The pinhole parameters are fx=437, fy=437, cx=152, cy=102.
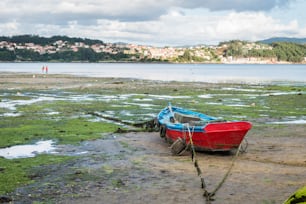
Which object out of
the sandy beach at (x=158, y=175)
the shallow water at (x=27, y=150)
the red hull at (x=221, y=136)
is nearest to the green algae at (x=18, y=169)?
the sandy beach at (x=158, y=175)

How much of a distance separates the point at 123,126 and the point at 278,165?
9.84 m

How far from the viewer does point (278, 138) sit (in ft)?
60.1

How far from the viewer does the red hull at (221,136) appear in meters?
14.5

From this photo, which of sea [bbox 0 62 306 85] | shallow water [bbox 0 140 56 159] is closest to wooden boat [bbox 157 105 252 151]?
shallow water [bbox 0 140 56 159]

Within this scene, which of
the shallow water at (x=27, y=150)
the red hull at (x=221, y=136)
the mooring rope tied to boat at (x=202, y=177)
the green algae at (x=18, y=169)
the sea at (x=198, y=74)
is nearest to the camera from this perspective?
the mooring rope tied to boat at (x=202, y=177)

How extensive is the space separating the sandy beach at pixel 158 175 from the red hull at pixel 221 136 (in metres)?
0.37

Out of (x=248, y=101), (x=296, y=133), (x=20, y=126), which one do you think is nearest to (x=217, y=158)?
(x=296, y=133)

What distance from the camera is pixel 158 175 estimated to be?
12359 mm

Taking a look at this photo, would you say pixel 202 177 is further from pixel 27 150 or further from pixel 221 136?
pixel 27 150

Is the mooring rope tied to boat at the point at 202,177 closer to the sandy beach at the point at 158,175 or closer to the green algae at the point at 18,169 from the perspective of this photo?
the sandy beach at the point at 158,175

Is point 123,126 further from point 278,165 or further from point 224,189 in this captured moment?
point 224,189

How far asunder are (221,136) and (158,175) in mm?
3334

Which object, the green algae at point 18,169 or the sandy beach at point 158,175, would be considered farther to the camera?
the green algae at point 18,169

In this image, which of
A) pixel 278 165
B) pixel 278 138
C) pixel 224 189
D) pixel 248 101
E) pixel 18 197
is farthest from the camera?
pixel 248 101
